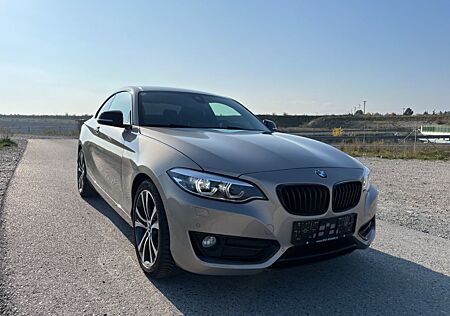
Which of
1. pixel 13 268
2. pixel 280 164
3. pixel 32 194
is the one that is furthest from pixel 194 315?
pixel 32 194

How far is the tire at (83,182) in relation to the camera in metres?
5.69

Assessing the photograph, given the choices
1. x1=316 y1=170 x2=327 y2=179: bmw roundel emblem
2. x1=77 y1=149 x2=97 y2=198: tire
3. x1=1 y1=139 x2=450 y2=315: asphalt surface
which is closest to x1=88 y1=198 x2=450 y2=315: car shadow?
x1=1 y1=139 x2=450 y2=315: asphalt surface

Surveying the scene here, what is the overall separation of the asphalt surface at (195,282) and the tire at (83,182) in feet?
4.25

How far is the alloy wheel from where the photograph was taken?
3.01 metres

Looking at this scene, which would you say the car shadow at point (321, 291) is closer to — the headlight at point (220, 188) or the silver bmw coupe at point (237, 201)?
the silver bmw coupe at point (237, 201)

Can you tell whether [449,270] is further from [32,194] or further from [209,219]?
[32,194]

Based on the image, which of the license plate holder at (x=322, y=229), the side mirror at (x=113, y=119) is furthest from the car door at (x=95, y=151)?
the license plate holder at (x=322, y=229)

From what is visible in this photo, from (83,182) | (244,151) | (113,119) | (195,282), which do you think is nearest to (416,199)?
(244,151)

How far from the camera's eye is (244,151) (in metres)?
2.98

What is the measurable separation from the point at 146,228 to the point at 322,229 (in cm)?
142

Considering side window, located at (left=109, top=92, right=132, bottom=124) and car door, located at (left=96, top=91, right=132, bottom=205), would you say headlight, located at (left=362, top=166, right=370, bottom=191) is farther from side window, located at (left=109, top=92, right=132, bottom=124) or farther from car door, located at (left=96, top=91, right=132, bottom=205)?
side window, located at (left=109, top=92, right=132, bottom=124)

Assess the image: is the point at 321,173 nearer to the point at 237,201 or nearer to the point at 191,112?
the point at 237,201

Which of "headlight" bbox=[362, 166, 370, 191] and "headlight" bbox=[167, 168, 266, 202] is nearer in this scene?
"headlight" bbox=[167, 168, 266, 202]

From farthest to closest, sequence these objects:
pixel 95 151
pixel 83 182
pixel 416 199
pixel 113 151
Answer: pixel 416 199, pixel 83 182, pixel 95 151, pixel 113 151
